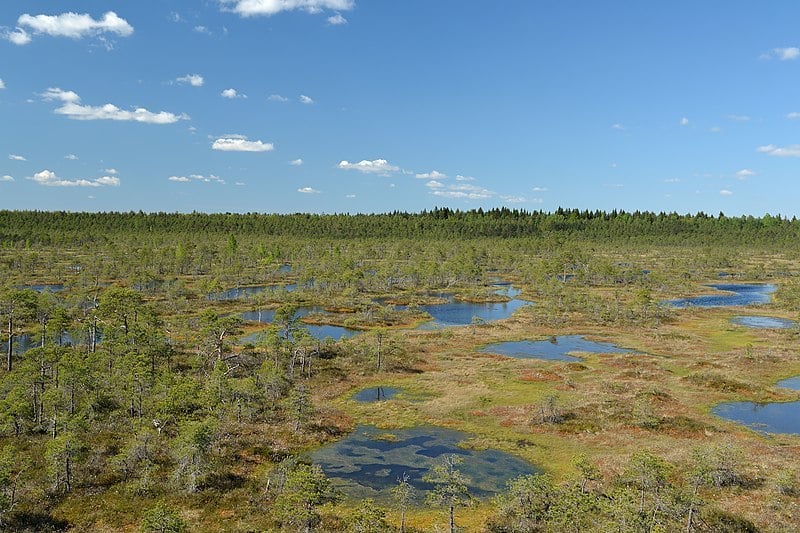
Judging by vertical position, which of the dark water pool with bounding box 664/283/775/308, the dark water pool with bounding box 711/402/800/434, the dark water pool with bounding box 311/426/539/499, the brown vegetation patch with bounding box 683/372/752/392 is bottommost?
the dark water pool with bounding box 311/426/539/499

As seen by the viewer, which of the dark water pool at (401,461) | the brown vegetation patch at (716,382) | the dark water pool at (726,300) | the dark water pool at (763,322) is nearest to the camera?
the dark water pool at (401,461)

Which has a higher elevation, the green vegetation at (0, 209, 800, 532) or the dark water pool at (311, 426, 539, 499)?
the green vegetation at (0, 209, 800, 532)

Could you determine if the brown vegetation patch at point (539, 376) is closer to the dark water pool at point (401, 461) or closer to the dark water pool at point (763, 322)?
the dark water pool at point (401, 461)

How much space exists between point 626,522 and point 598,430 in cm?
3364

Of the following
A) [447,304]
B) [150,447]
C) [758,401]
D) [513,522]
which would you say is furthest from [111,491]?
[447,304]

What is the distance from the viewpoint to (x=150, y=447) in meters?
51.5

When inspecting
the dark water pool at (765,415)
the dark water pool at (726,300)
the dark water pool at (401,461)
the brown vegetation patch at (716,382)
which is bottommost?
the dark water pool at (401,461)

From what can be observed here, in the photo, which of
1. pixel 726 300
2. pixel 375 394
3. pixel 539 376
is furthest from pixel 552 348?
pixel 726 300

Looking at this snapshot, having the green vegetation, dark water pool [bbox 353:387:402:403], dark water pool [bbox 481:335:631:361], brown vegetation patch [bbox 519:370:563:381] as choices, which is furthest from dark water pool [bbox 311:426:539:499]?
dark water pool [bbox 481:335:631:361]

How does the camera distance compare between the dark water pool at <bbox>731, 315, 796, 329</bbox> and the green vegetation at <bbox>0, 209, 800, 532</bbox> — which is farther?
the dark water pool at <bbox>731, 315, 796, 329</bbox>

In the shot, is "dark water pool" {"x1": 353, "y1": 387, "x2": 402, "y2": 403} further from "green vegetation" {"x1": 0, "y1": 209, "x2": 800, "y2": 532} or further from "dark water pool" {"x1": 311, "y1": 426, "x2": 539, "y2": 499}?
"dark water pool" {"x1": 311, "y1": 426, "x2": 539, "y2": 499}

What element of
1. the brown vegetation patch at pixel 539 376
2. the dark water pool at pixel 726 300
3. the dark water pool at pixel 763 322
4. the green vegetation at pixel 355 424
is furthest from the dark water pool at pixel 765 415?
the dark water pool at pixel 726 300

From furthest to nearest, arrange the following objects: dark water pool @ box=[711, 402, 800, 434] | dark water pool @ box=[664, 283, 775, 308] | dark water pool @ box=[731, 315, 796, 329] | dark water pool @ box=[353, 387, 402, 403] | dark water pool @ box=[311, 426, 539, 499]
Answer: dark water pool @ box=[664, 283, 775, 308] → dark water pool @ box=[731, 315, 796, 329] → dark water pool @ box=[353, 387, 402, 403] → dark water pool @ box=[711, 402, 800, 434] → dark water pool @ box=[311, 426, 539, 499]

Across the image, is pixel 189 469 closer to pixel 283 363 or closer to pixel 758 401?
pixel 283 363
